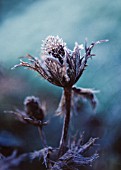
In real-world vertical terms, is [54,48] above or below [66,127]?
above

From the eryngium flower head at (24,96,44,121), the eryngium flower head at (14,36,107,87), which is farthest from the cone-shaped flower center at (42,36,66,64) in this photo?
the eryngium flower head at (24,96,44,121)

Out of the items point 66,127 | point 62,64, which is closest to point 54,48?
point 62,64

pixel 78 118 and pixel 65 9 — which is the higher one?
pixel 65 9

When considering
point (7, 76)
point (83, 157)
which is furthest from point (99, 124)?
point (7, 76)

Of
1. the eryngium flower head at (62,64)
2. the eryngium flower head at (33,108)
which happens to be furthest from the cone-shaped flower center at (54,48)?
the eryngium flower head at (33,108)

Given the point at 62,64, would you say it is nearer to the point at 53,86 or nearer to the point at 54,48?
the point at 54,48

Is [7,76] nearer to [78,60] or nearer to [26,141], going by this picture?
[26,141]

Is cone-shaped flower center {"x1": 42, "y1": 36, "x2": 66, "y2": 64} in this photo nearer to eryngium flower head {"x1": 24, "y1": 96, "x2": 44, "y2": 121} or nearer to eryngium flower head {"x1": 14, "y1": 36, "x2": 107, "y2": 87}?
eryngium flower head {"x1": 14, "y1": 36, "x2": 107, "y2": 87}
